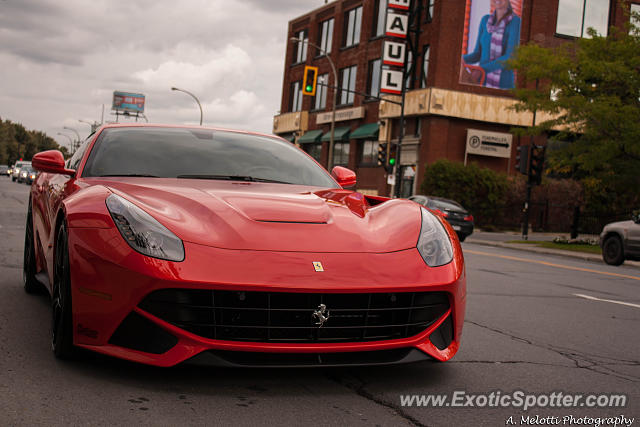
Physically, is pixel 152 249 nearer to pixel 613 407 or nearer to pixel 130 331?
pixel 130 331

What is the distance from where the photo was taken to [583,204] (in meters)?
36.9

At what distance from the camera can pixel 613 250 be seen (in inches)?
678

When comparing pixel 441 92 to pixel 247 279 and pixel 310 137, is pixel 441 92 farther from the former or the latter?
pixel 247 279

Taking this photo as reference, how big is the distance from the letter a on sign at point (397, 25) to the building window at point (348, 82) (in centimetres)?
741

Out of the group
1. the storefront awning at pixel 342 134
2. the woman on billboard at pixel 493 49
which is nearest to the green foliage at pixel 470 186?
the woman on billboard at pixel 493 49

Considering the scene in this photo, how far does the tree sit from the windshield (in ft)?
59.2

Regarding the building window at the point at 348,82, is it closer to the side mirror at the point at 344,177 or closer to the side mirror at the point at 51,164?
the side mirror at the point at 344,177

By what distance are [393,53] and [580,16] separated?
1095cm

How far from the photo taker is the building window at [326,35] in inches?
1987

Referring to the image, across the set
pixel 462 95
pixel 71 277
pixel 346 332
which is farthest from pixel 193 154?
pixel 462 95

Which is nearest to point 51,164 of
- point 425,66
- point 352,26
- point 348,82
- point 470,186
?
point 470,186

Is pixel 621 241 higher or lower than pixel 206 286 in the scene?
lower

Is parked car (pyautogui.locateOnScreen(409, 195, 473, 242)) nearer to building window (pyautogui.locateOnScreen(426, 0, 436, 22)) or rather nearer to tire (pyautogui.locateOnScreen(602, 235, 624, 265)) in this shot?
tire (pyautogui.locateOnScreen(602, 235, 624, 265))

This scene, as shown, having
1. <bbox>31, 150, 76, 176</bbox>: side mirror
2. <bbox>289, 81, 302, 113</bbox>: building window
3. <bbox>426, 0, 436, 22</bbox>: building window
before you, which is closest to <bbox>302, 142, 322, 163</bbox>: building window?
<bbox>289, 81, 302, 113</bbox>: building window
